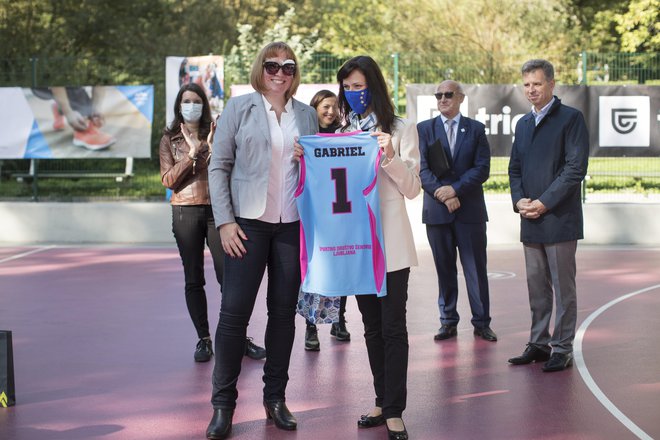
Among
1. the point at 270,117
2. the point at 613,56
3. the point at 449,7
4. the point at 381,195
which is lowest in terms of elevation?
the point at 381,195

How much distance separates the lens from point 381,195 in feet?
20.0

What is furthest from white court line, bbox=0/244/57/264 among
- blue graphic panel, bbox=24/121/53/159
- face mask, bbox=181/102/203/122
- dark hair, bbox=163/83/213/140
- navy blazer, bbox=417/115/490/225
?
navy blazer, bbox=417/115/490/225

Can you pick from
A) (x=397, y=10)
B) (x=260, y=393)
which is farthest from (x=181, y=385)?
(x=397, y=10)

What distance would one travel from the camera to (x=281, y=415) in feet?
21.1

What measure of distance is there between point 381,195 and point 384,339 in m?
0.83

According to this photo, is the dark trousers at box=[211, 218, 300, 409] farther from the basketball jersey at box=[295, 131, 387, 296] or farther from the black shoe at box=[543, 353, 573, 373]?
the black shoe at box=[543, 353, 573, 373]

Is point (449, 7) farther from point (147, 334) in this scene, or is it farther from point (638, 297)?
point (147, 334)

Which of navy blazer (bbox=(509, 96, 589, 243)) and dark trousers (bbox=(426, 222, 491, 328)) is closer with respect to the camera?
navy blazer (bbox=(509, 96, 589, 243))

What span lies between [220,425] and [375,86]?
2163 mm

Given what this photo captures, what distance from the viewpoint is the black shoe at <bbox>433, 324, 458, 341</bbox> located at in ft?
30.3

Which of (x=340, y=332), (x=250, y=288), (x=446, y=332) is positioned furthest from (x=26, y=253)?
(x=250, y=288)

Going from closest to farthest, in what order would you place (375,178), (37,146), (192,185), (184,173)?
(375,178)
(184,173)
(192,185)
(37,146)

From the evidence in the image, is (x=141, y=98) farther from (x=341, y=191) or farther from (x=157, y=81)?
(x=341, y=191)

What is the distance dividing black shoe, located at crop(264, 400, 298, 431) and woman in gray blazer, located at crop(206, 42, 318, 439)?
1.01ft
